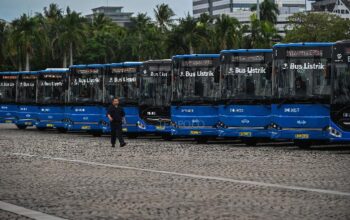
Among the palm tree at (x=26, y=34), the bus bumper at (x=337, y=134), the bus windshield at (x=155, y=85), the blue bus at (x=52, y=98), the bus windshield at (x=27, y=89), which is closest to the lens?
the bus bumper at (x=337, y=134)

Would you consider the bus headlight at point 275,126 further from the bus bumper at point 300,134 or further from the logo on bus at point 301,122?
the logo on bus at point 301,122

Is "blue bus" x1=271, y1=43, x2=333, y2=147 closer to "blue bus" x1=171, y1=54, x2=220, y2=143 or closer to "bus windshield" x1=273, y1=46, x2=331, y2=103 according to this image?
"bus windshield" x1=273, y1=46, x2=331, y2=103

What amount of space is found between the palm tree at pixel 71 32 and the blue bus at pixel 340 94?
258 feet

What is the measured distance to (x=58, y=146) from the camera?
3228cm

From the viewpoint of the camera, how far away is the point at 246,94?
3102 cm

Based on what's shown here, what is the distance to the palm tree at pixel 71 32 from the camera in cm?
10462

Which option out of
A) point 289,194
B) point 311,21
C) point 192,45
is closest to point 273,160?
point 289,194

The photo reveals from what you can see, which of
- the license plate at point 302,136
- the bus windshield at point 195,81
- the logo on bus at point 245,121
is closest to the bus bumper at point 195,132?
the bus windshield at point 195,81

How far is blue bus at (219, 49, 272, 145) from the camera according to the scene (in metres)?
30.7

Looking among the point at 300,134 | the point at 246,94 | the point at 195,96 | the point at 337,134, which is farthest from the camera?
the point at 195,96

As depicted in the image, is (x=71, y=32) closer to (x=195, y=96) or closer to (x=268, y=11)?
(x=268, y=11)

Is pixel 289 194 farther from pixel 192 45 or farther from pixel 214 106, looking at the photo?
pixel 192 45

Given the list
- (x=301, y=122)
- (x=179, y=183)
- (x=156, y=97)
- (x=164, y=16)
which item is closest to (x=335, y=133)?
(x=301, y=122)

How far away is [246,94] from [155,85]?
6.71 m
